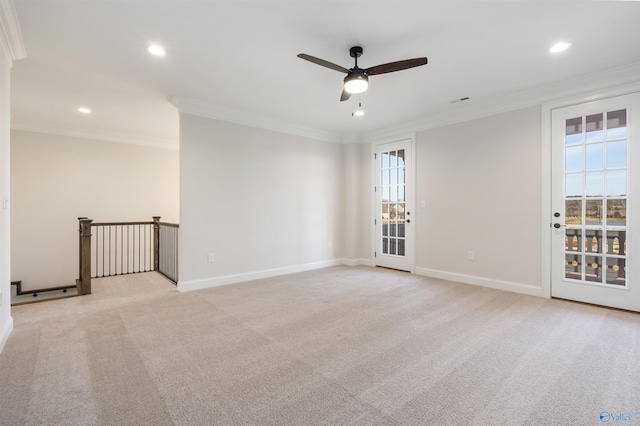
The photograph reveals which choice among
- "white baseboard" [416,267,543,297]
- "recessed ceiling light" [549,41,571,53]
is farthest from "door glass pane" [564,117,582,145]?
"white baseboard" [416,267,543,297]

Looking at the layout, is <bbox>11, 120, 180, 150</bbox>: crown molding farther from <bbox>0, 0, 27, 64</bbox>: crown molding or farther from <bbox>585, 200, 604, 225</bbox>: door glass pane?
<bbox>585, 200, 604, 225</bbox>: door glass pane

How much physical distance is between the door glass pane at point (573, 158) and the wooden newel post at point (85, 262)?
6.35m

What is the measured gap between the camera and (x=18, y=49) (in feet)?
8.67

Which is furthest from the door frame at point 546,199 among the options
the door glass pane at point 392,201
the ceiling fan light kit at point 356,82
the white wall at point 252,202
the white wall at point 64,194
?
the white wall at point 64,194

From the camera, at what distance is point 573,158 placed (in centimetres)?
362

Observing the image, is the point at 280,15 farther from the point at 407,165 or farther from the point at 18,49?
the point at 407,165

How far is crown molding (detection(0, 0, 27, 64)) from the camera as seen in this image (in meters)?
2.17

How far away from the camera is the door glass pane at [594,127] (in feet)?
11.3

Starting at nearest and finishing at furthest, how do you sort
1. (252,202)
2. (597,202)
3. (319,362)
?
(319,362) → (597,202) → (252,202)

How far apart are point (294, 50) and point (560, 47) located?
8.36ft

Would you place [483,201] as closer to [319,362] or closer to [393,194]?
[393,194]

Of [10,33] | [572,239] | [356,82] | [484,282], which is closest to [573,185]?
[572,239]

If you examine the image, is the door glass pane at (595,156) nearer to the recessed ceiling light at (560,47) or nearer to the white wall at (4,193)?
the recessed ceiling light at (560,47)

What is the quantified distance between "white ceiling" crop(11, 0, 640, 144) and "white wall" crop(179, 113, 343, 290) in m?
0.63
